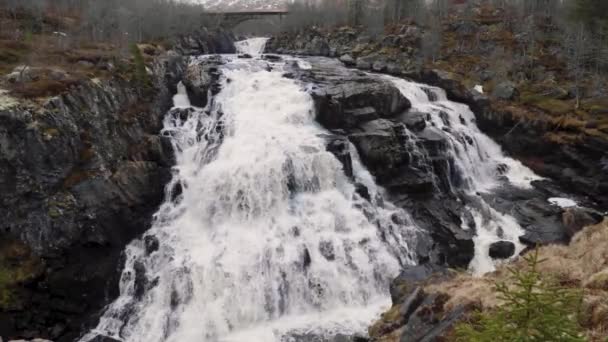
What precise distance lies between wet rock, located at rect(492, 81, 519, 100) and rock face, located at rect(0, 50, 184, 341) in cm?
3427

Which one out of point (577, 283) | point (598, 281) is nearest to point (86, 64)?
point (577, 283)

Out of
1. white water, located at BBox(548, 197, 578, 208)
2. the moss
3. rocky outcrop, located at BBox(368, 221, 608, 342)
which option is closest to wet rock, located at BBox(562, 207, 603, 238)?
white water, located at BBox(548, 197, 578, 208)

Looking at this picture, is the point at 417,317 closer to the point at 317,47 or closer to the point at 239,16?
the point at 317,47

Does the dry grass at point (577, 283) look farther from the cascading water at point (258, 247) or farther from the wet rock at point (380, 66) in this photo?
the wet rock at point (380, 66)

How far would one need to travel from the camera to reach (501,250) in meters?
25.3

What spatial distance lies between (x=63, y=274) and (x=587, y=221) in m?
30.7

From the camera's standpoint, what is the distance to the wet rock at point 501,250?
25.3 meters

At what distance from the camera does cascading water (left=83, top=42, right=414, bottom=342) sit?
2130 cm

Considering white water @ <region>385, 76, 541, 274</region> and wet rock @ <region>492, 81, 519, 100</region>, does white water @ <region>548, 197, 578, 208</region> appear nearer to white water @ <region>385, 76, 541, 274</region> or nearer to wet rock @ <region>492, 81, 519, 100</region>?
white water @ <region>385, 76, 541, 274</region>

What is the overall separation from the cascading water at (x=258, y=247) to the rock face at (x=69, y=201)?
1.33m

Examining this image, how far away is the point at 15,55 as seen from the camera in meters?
34.4

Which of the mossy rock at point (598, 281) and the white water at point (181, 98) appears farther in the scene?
the white water at point (181, 98)

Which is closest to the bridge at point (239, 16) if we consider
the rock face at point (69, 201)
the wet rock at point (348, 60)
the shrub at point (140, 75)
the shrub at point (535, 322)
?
the wet rock at point (348, 60)

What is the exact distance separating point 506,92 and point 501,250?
24.6 m
